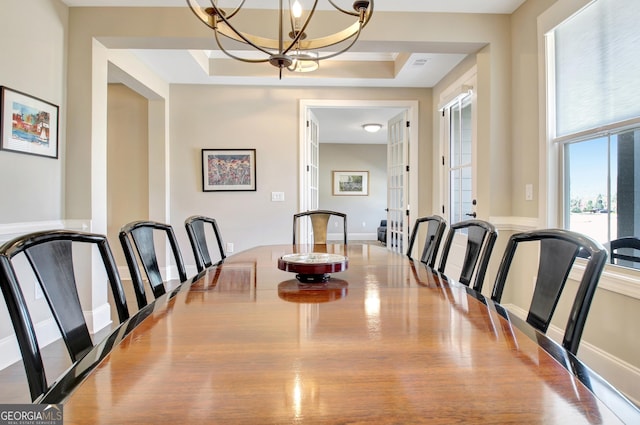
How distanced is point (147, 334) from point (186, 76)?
3.87 meters

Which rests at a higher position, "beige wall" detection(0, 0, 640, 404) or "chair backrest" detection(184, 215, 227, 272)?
"beige wall" detection(0, 0, 640, 404)

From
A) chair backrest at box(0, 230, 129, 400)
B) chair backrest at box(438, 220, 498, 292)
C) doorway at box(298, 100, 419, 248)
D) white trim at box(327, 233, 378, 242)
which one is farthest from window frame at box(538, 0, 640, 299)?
white trim at box(327, 233, 378, 242)

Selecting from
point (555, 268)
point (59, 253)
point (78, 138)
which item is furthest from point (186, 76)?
point (555, 268)

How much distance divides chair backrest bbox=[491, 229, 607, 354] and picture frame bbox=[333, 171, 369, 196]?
320 inches

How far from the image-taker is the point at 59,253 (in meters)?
0.98

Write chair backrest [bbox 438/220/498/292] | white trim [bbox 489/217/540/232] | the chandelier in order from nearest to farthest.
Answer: chair backrest [bbox 438/220/498/292], the chandelier, white trim [bbox 489/217/540/232]

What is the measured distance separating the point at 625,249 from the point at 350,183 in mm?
7518

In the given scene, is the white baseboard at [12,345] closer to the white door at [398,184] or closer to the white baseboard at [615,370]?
the white baseboard at [615,370]

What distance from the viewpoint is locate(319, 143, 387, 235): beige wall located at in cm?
930

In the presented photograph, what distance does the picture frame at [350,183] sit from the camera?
932 cm

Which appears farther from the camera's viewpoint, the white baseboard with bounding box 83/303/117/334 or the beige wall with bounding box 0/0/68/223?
the white baseboard with bounding box 83/303/117/334

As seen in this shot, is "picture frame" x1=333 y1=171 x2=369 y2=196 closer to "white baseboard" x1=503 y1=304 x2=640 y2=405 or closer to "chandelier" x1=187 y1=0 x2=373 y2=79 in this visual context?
"chandelier" x1=187 y1=0 x2=373 y2=79

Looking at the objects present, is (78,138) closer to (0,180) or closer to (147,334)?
(0,180)

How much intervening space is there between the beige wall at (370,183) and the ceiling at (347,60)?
196 inches
